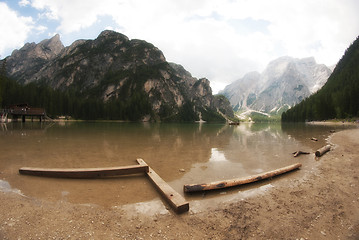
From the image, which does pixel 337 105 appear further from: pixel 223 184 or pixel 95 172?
pixel 95 172

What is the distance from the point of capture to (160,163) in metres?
13.0

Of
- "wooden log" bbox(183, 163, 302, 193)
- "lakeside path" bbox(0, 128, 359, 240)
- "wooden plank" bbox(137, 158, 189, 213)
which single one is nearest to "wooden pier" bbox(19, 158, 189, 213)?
"wooden plank" bbox(137, 158, 189, 213)

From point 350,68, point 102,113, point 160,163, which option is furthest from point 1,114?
point 350,68

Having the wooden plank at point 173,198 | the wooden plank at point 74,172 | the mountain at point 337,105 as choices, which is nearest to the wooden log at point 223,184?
the wooden plank at point 173,198

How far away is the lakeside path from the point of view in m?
4.78

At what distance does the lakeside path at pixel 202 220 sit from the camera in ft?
15.7

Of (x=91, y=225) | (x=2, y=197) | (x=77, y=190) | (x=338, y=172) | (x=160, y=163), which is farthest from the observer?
(x=160, y=163)

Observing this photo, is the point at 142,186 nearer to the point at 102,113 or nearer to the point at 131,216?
the point at 131,216

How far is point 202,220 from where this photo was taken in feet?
18.4

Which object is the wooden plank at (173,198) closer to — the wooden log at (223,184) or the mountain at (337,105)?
the wooden log at (223,184)

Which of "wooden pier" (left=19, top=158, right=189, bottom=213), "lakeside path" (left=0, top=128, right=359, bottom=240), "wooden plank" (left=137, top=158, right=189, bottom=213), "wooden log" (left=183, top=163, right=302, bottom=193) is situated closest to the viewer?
"lakeside path" (left=0, top=128, right=359, bottom=240)

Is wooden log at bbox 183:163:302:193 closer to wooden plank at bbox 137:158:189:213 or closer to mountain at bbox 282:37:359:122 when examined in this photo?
wooden plank at bbox 137:158:189:213

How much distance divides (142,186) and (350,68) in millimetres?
223396

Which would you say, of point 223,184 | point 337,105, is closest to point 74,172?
point 223,184
